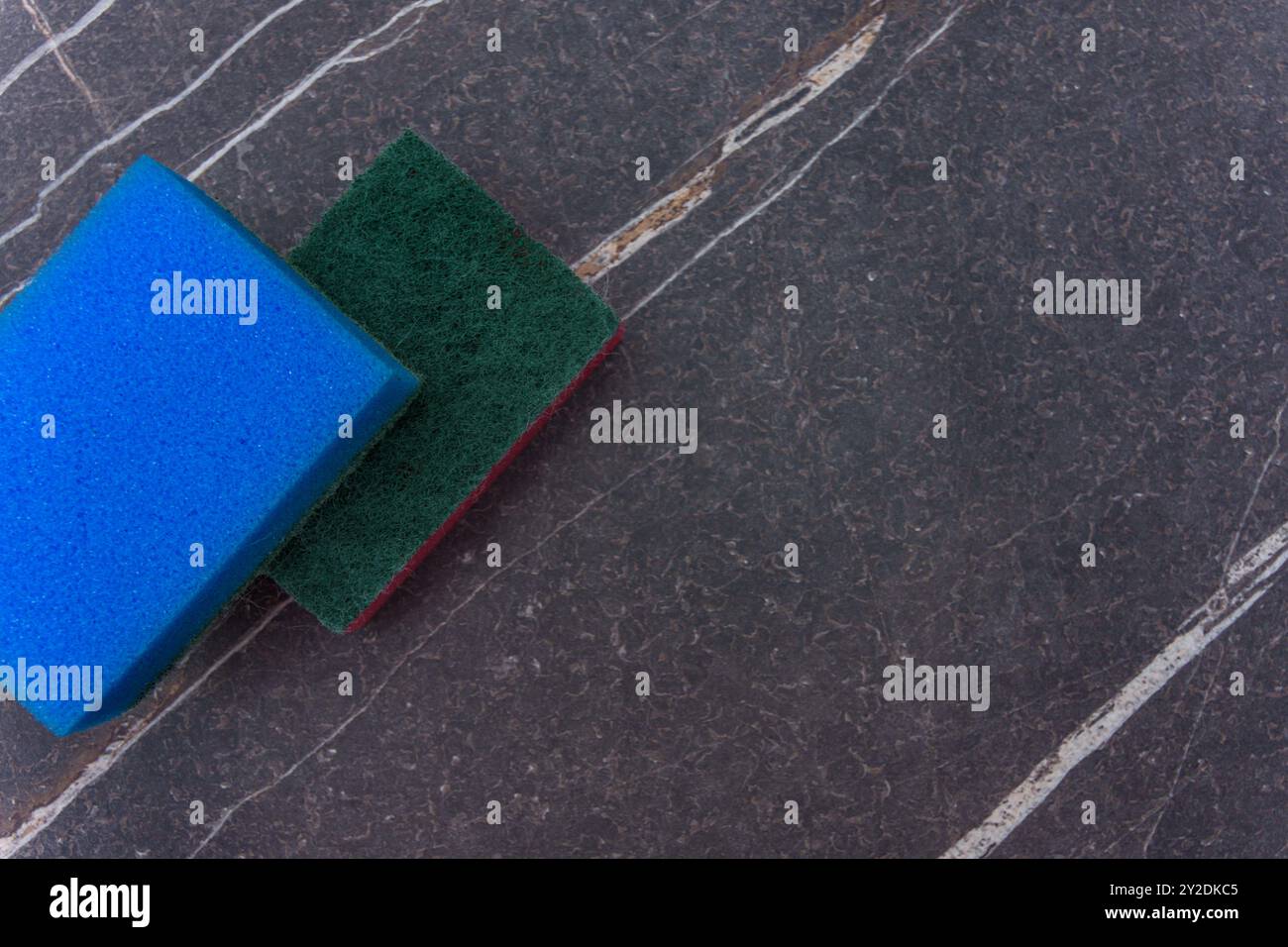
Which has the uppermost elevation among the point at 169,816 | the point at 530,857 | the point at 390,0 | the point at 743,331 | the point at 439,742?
the point at 390,0

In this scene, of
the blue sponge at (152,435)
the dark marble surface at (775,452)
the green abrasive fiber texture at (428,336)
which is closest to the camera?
the blue sponge at (152,435)

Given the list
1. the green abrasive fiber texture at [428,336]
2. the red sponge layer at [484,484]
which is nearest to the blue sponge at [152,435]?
the green abrasive fiber texture at [428,336]

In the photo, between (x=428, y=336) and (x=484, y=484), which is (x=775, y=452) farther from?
(x=428, y=336)

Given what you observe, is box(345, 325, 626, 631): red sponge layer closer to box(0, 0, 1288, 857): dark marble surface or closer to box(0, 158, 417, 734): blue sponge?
box(0, 0, 1288, 857): dark marble surface

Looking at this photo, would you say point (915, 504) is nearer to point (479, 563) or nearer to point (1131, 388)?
point (1131, 388)

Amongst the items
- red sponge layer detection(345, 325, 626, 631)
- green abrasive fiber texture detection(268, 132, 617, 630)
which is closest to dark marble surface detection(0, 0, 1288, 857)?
red sponge layer detection(345, 325, 626, 631)

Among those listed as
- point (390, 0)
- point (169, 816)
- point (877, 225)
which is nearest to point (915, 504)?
point (877, 225)

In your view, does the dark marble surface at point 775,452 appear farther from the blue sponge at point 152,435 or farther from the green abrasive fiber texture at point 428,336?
the blue sponge at point 152,435
